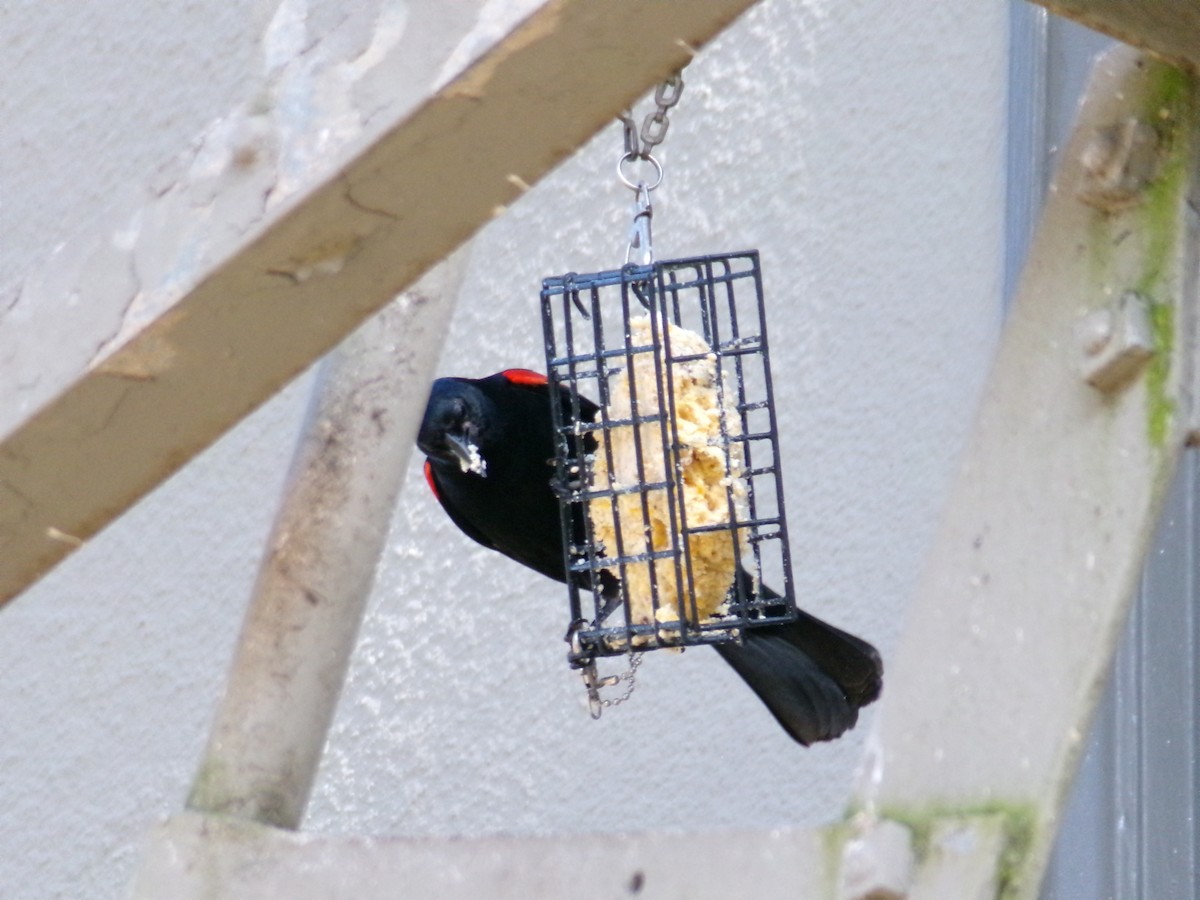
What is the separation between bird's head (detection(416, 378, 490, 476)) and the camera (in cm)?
333

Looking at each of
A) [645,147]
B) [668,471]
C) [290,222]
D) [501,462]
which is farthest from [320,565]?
[501,462]

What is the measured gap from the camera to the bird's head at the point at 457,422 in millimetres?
3332

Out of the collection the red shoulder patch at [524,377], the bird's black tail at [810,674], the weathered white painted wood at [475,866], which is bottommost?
the weathered white painted wood at [475,866]

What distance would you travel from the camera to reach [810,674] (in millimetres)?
2762

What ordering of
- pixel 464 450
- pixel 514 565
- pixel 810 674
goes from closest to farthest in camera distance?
pixel 810 674
pixel 464 450
pixel 514 565

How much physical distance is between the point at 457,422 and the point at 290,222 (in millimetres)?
2216

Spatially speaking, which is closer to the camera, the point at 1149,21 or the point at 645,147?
the point at 1149,21

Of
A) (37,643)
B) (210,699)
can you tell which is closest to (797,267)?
(210,699)

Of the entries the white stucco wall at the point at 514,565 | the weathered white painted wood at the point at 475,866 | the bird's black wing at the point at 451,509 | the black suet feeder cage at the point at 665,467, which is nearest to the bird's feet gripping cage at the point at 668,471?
the black suet feeder cage at the point at 665,467

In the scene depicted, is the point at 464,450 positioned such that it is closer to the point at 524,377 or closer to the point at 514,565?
the point at 524,377

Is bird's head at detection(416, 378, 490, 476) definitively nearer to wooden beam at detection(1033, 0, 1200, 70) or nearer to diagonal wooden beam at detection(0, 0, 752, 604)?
wooden beam at detection(1033, 0, 1200, 70)

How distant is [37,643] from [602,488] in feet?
6.50

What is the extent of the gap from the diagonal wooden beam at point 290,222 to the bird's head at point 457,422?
2.07 metres

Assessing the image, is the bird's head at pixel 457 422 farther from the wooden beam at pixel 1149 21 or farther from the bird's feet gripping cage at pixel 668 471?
the wooden beam at pixel 1149 21
